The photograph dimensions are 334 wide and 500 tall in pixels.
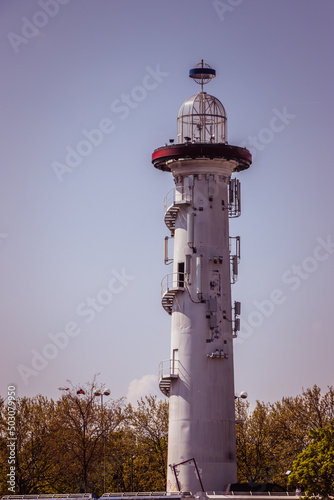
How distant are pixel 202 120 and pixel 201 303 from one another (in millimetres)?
13711

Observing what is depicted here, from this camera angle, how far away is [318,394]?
10250 cm

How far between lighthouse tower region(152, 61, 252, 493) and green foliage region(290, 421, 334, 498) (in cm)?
895

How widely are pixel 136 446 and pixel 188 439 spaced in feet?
99.2

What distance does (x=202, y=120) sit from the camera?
3150 inches

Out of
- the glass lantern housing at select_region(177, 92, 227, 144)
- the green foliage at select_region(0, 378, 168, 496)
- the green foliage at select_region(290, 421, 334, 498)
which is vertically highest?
the glass lantern housing at select_region(177, 92, 227, 144)

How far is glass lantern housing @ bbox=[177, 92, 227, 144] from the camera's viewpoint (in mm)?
79625

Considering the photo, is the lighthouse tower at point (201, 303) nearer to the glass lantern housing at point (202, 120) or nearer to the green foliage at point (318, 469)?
the glass lantern housing at point (202, 120)

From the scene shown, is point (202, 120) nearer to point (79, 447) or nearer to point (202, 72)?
point (202, 72)

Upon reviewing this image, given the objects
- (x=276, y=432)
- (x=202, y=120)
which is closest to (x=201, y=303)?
(x=202, y=120)

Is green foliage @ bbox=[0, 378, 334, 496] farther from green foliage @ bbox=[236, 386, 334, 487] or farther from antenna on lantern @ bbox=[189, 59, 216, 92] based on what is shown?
antenna on lantern @ bbox=[189, 59, 216, 92]

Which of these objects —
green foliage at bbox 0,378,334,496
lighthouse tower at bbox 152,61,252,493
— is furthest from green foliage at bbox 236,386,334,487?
lighthouse tower at bbox 152,61,252,493

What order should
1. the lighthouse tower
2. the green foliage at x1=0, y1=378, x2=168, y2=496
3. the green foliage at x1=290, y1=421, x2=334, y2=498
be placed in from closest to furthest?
1. the green foliage at x1=290, y1=421, x2=334, y2=498
2. the lighthouse tower
3. the green foliage at x1=0, y1=378, x2=168, y2=496

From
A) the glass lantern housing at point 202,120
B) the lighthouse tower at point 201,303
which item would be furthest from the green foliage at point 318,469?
the glass lantern housing at point 202,120

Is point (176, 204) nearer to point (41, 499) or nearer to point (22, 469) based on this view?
point (41, 499)
